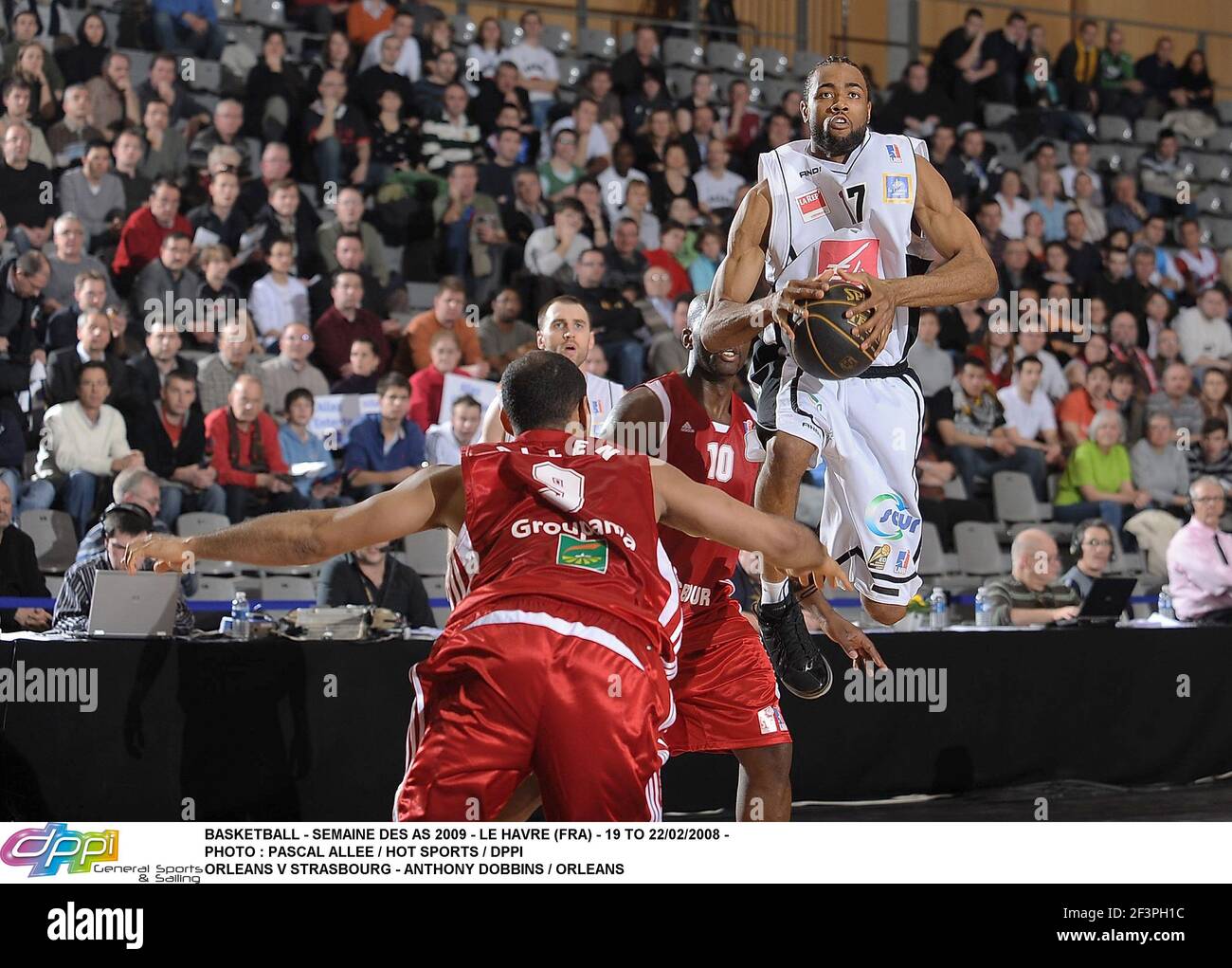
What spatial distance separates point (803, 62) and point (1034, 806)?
10.5 m

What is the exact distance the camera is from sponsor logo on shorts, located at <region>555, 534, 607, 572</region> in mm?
3967

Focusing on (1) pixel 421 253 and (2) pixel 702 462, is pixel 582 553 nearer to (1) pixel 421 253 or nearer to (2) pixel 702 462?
(2) pixel 702 462

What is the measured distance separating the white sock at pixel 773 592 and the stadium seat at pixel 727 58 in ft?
34.1

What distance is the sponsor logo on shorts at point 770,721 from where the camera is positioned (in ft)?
18.5

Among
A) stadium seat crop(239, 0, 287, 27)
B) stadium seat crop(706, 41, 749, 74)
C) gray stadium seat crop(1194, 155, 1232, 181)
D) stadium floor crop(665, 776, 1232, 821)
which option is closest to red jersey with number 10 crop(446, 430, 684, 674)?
stadium floor crop(665, 776, 1232, 821)

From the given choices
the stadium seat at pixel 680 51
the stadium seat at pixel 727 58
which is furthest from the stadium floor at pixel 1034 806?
the stadium seat at pixel 727 58

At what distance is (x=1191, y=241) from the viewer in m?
14.5

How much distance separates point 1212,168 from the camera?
16391 mm

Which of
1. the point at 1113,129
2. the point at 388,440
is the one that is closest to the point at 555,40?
the point at 1113,129

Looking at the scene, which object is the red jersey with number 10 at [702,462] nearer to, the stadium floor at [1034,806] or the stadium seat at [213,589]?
the stadium floor at [1034,806]

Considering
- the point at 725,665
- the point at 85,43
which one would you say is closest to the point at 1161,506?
the point at 725,665

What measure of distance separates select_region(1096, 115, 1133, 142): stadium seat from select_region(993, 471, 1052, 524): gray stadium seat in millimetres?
6226

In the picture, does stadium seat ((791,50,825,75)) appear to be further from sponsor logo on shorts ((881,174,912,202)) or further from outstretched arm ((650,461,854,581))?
outstretched arm ((650,461,854,581))

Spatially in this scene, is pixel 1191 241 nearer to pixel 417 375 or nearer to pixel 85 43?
pixel 417 375
